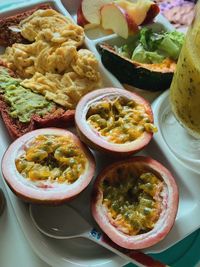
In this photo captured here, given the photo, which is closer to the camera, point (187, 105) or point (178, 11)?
point (187, 105)

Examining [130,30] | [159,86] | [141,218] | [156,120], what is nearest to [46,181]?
[141,218]

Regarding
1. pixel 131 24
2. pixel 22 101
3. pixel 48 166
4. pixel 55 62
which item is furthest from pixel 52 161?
pixel 131 24

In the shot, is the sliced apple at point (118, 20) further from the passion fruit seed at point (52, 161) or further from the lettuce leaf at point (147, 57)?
the passion fruit seed at point (52, 161)

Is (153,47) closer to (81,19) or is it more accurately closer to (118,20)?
(118,20)

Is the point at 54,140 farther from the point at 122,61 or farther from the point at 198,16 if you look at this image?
the point at 198,16

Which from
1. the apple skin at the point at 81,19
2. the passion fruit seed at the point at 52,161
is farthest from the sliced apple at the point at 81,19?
the passion fruit seed at the point at 52,161

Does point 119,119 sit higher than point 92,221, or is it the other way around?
point 119,119

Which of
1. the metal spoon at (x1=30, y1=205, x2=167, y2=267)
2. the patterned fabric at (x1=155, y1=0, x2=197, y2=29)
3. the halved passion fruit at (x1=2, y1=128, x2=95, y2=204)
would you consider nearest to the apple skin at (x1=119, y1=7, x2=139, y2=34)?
the patterned fabric at (x1=155, y1=0, x2=197, y2=29)
